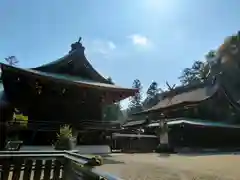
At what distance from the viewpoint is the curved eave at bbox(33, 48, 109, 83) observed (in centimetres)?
1600

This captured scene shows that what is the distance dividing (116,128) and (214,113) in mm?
14321

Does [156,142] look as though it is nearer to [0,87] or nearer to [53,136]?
[53,136]

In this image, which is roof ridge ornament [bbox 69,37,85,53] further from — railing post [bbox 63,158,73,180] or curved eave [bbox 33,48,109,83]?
railing post [bbox 63,158,73,180]

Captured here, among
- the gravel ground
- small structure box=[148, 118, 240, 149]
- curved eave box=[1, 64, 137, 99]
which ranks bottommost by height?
the gravel ground

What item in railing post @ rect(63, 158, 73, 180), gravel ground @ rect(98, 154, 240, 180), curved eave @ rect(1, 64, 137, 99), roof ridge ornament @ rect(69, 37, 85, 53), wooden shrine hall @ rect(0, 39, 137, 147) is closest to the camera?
railing post @ rect(63, 158, 73, 180)

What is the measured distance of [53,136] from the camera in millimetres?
14516

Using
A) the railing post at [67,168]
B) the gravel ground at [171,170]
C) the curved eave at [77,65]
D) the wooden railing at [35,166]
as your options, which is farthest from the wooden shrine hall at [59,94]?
the railing post at [67,168]

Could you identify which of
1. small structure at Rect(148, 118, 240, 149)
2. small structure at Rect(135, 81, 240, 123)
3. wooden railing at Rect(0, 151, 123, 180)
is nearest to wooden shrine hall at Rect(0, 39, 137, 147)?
small structure at Rect(148, 118, 240, 149)

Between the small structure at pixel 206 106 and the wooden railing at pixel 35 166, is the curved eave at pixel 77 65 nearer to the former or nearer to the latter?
the small structure at pixel 206 106

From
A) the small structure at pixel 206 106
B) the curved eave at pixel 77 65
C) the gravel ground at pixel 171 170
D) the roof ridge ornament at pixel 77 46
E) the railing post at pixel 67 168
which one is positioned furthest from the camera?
the small structure at pixel 206 106

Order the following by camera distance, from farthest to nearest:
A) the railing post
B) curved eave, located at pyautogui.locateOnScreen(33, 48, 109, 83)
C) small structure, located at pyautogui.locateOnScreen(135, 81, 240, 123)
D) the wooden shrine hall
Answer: small structure, located at pyautogui.locateOnScreen(135, 81, 240, 123), curved eave, located at pyautogui.locateOnScreen(33, 48, 109, 83), the wooden shrine hall, the railing post

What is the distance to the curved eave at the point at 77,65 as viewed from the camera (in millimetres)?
16000

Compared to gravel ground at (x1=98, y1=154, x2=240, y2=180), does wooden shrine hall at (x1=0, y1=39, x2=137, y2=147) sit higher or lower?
higher

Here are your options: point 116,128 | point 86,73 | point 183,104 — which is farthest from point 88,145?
point 183,104
